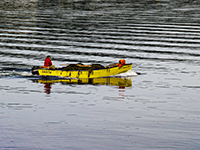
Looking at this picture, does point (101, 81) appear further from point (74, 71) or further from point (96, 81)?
point (74, 71)

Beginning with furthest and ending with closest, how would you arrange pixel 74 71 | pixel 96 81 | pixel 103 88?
pixel 74 71 → pixel 96 81 → pixel 103 88

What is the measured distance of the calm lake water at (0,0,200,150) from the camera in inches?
1139

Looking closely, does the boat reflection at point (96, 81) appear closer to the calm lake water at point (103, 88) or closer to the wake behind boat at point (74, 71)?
the calm lake water at point (103, 88)

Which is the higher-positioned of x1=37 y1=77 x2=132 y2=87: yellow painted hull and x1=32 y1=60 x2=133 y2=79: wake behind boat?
x1=32 y1=60 x2=133 y2=79: wake behind boat

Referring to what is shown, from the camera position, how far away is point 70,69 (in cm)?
5362

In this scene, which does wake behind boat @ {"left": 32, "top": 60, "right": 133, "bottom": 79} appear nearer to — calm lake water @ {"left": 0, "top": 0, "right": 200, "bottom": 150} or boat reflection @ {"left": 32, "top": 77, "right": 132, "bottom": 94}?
boat reflection @ {"left": 32, "top": 77, "right": 132, "bottom": 94}

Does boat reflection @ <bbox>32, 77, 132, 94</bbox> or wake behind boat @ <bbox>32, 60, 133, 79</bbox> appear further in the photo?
wake behind boat @ <bbox>32, 60, 133, 79</bbox>

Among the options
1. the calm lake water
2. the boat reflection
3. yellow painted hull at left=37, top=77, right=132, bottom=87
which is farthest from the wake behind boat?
the calm lake water

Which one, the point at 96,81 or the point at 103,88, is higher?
the point at 96,81

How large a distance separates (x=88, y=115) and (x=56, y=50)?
41.5m

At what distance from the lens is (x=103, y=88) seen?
1868 inches

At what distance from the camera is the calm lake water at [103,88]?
28922mm

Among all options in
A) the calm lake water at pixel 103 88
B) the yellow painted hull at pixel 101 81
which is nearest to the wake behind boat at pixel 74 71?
the yellow painted hull at pixel 101 81

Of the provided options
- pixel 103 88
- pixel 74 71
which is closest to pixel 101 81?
pixel 74 71
